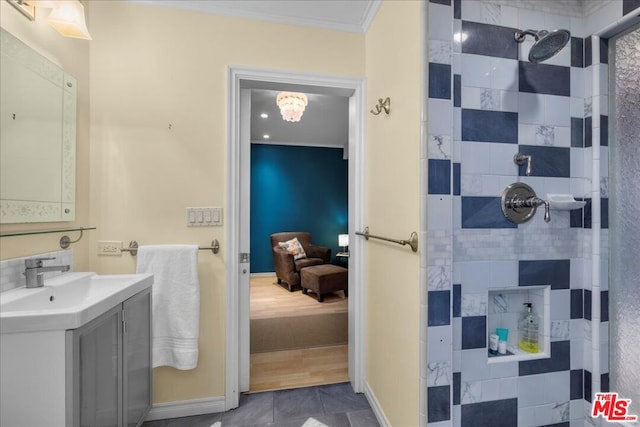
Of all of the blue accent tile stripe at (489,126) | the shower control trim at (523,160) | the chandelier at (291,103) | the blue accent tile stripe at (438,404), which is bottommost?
the blue accent tile stripe at (438,404)

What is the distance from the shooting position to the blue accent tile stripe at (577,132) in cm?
149

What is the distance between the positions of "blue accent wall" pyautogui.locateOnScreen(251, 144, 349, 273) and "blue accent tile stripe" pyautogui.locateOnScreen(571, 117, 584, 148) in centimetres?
432

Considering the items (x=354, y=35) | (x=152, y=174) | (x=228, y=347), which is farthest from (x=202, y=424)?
(x=354, y=35)

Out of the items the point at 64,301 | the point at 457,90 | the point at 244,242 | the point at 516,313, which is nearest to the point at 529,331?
the point at 516,313

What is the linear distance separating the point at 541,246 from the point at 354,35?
5.64ft

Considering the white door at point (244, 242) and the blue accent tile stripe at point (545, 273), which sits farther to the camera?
the white door at point (244, 242)

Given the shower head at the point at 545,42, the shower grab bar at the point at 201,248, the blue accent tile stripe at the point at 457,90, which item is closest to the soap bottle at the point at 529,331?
the blue accent tile stripe at the point at 457,90

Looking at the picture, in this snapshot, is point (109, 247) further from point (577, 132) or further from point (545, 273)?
point (577, 132)

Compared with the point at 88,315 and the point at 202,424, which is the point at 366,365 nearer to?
the point at 202,424

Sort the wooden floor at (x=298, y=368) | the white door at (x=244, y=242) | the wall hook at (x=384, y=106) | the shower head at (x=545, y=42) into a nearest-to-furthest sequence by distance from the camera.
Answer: the shower head at (x=545, y=42) < the wall hook at (x=384, y=106) < the white door at (x=244, y=242) < the wooden floor at (x=298, y=368)

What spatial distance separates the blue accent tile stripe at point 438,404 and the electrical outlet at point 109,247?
1808 mm

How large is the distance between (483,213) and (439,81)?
642mm

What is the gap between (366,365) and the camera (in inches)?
77.6

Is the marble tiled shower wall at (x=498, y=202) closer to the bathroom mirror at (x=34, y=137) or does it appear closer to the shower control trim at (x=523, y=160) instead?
the shower control trim at (x=523, y=160)
